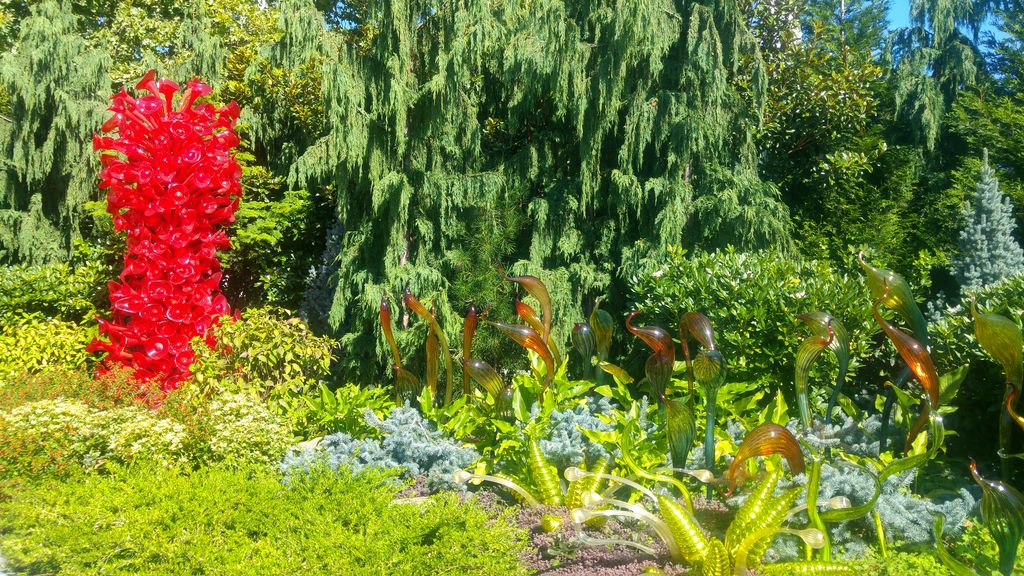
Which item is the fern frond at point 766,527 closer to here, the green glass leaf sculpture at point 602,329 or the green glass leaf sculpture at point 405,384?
the green glass leaf sculpture at point 602,329

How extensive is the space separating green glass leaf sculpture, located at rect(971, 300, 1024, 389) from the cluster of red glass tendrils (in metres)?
5.64

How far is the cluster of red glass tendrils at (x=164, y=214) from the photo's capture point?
6.54 meters

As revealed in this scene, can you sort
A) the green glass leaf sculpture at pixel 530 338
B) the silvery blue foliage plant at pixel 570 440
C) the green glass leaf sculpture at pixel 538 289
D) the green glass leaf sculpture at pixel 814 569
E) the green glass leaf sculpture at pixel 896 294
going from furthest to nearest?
the green glass leaf sculpture at pixel 538 289 < the green glass leaf sculpture at pixel 530 338 < the silvery blue foliage plant at pixel 570 440 < the green glass leaf sculpture at pixel 896 294 < the green glass leaf sculpture at pixel 814 569

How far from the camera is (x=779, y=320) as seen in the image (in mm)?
5195

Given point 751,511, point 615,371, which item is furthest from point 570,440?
point 751,511

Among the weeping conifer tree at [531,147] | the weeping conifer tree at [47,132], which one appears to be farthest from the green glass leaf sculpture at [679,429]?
the weeping conifer tree at [47,132]

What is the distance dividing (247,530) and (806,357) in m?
2.84

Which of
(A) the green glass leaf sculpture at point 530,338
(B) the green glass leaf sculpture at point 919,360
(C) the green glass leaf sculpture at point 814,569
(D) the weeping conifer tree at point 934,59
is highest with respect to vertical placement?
(D) the weeping conifer tree at point 934,59

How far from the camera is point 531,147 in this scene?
25.3ft

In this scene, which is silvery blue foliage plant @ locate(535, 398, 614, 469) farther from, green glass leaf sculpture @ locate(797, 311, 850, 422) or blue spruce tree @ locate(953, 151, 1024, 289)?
blue spruce tree @ locate(953, 151, 1024, 289)

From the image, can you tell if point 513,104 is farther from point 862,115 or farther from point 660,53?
point 862,115

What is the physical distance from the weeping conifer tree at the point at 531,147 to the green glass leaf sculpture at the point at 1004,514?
4.48 meters

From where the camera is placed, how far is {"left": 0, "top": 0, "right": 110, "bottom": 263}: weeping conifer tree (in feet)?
30.0

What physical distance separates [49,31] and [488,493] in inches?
327
